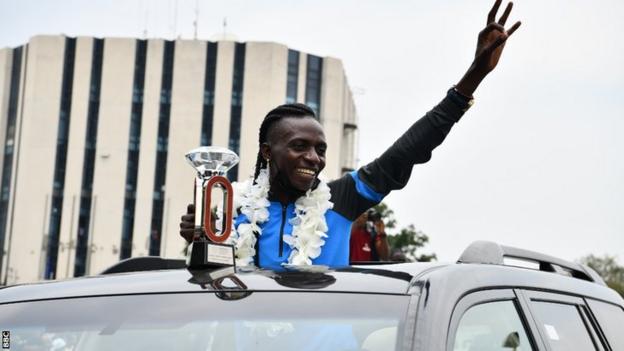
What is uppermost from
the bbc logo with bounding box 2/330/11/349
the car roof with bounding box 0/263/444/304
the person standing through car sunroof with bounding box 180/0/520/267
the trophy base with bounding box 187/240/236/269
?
the person standing through car sunroof with bounding box 180/0/520/267

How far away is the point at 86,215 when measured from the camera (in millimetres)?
59656

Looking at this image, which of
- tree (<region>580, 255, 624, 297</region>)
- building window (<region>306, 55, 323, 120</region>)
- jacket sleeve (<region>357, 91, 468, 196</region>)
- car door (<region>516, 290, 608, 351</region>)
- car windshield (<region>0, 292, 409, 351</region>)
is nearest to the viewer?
car windshield (<region>0, 292, 409, 351</region>)

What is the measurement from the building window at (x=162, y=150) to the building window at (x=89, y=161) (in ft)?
11.4

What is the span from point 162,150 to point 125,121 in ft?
8.81

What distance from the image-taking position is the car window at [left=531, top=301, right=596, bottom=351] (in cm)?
314

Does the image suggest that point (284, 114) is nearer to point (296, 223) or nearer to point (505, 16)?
point (296, 223)

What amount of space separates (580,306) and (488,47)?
1.09 metres

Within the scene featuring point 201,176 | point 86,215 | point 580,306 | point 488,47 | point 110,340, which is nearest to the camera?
point 110,340

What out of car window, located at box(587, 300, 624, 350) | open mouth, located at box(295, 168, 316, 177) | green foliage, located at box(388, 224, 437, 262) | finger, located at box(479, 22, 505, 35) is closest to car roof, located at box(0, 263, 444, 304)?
car window, located at box(587, 300, 624, 350)

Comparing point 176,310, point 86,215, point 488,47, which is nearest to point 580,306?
point 488,47

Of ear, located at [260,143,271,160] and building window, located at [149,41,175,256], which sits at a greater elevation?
building window, located at [149,41,175,256]

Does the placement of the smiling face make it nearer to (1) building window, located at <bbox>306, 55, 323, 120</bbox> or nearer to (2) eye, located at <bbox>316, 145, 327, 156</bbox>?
(2) eye, located at <bbox>316, 145, 327, 156</bbox>

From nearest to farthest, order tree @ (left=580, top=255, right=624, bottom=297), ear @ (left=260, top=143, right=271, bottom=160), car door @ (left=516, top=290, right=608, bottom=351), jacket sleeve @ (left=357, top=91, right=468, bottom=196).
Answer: car door @ (left=516, top=290, right=608, bottom=351) → jacket sleeve @ (left=357, top=91, right=468, bottom=196) → ear @ (left=260, top=143, right=271, bottom=160) → tree @ (left=580, top=255, right=624, bottom=297)

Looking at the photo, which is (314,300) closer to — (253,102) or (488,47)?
(488,47)
